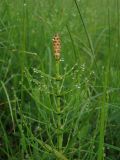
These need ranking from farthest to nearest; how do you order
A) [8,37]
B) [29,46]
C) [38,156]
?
[29,46], [8,37], [38,156]

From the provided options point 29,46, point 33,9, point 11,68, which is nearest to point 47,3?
point 33,9

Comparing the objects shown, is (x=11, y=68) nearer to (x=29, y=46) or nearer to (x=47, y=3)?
(x=29, y=46)

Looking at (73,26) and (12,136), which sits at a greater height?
(73,26)

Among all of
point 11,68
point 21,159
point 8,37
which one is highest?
point 8,37

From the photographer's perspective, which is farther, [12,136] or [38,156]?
[12,136]

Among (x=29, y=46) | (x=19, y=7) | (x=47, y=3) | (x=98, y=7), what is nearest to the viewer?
(x=29, y=46)

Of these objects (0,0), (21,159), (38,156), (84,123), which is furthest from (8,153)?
(0,0)
